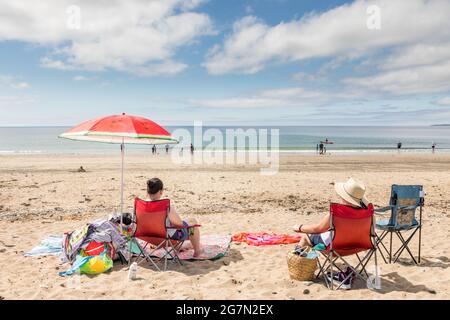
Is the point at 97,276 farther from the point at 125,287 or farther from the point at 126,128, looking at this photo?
the point at 126,128

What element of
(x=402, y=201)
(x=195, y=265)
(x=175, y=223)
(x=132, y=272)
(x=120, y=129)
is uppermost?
(x=120, y=129)

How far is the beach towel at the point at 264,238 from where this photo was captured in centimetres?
719

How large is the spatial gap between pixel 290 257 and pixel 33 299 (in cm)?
332

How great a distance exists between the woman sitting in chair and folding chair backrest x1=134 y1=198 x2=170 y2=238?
0.11 m

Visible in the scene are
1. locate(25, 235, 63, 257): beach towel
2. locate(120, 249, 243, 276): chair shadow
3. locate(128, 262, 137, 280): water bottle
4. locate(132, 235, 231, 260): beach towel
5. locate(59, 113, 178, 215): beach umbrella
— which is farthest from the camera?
locate(25, 235, 63, 257): beach towel

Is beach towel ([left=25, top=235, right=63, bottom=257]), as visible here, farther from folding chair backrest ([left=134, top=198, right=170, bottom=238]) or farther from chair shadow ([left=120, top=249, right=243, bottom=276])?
folding chair backrest ([left=134, top=198, right=170, bottom=238])

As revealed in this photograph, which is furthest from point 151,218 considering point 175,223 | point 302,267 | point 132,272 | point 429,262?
point 429,262

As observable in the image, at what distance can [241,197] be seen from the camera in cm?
1243

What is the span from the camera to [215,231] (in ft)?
27.0

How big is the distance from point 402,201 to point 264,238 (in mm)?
2683

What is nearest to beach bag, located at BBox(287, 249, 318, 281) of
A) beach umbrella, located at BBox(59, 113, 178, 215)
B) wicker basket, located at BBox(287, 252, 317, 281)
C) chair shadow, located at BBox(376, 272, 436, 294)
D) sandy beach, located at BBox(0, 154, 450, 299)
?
wicker basket, located at BBox(287, 252, 317, 281)

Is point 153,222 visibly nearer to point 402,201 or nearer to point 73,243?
point 73,243

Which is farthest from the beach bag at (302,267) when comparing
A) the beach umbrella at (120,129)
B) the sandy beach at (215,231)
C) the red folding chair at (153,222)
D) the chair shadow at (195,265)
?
the beach umbrella at (120,129)

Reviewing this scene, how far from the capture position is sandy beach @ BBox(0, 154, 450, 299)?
4.85 meters
